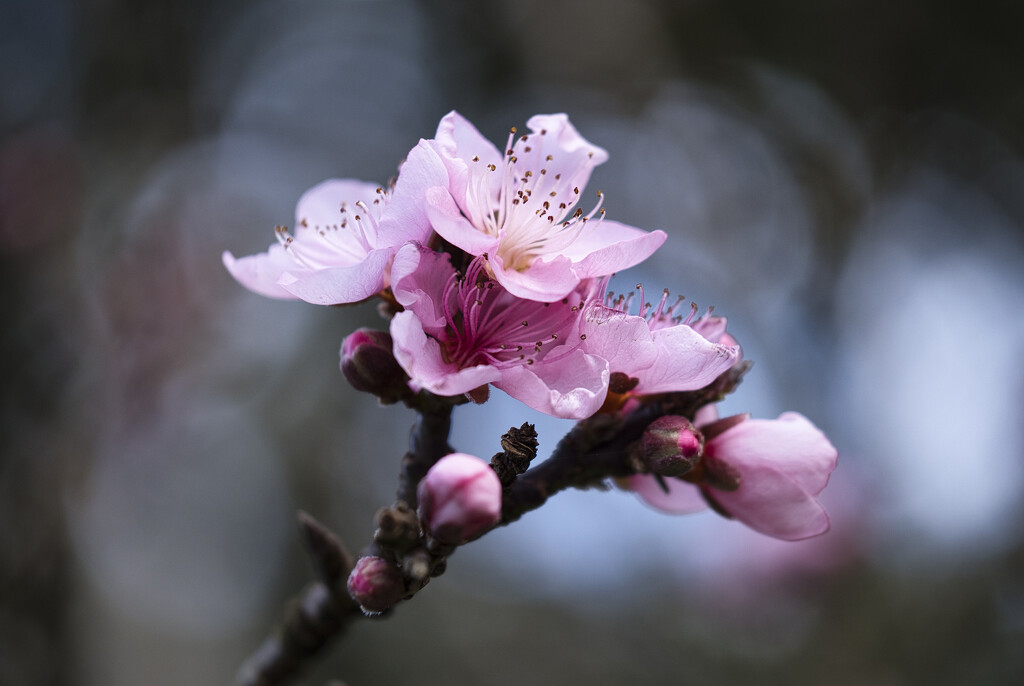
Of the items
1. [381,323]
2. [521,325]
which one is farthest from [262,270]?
[381,323]

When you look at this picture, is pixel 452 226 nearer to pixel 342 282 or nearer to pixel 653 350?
pixel 342 282

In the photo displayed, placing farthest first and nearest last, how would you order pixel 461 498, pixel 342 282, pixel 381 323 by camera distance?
pixel 381 323 < pixel 342 282 < pixel 461 498

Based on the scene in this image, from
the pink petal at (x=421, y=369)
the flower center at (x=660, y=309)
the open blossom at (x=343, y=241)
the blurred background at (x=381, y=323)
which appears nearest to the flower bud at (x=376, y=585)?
the pink petal at (x=421, y=369)

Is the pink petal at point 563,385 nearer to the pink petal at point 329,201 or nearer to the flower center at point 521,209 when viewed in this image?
the flower center at point 521,209

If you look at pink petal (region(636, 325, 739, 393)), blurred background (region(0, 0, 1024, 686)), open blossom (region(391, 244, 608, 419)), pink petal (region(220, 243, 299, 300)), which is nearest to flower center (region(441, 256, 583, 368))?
open blossom (region(391, 244, 608, 419))

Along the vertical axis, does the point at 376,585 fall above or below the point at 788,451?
below

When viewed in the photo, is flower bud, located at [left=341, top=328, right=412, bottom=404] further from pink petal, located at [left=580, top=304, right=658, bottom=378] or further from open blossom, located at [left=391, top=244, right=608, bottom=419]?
pink petal, located at [left=580, top=304, right=658, bottom=378]

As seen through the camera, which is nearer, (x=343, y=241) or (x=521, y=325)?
(x=521, y=325)

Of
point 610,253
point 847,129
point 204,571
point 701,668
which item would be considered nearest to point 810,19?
point 847,129

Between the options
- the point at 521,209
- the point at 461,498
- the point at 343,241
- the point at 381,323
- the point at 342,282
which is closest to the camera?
the point at 461,498
